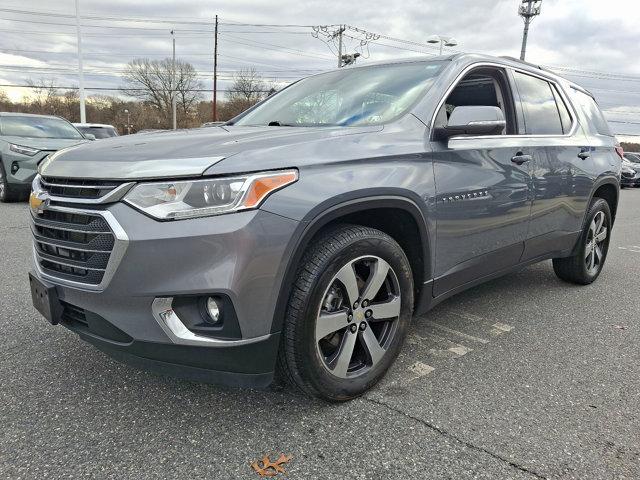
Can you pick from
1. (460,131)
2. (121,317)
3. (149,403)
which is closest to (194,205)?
(121,317)

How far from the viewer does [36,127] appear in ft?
31.0

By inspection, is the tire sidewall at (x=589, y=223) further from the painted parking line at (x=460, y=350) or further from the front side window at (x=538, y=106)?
the painted parking line at (x=460, y=350)

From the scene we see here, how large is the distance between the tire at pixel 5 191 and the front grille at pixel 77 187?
25.3 feet

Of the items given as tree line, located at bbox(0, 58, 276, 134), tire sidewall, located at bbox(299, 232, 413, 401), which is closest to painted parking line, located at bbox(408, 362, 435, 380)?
tire sidewall, located at bbox(299, 232, 413, 401)

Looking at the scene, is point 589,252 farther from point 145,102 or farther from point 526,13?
point 145,102

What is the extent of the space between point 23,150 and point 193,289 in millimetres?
8316

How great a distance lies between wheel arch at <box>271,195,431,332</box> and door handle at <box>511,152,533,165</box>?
1.06m

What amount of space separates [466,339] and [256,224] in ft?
6.61

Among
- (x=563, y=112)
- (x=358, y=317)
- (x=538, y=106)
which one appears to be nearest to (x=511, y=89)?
(x=538, y=106)

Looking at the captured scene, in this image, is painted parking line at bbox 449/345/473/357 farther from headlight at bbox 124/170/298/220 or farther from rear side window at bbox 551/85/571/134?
rear side window at bbox 551/85/571/134

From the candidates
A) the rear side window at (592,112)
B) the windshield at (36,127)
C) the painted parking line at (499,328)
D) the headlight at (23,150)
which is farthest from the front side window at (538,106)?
the windshield at (36,127)

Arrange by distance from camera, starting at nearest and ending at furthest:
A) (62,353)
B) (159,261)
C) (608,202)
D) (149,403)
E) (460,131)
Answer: (159,261) < (149,403) < (460,131) < (62,353) < (608,202)

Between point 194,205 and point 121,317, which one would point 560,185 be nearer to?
point 194,205

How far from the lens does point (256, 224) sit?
200cm
